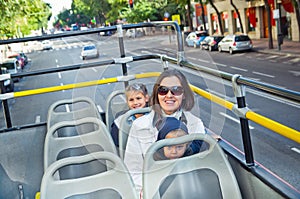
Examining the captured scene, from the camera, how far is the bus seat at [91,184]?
2.71 m

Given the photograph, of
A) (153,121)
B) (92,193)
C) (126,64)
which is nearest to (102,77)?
(126,64)

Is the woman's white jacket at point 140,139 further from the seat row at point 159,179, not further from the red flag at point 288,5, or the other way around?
the red flag at point 288,5

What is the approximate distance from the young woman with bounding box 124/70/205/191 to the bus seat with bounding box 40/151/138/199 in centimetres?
74

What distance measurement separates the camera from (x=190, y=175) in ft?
9.32

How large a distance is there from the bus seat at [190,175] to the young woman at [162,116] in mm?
649

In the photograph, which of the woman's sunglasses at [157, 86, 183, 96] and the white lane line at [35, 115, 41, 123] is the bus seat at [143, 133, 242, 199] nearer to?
the woman's sunglasses at [157, 86, 183, 96]

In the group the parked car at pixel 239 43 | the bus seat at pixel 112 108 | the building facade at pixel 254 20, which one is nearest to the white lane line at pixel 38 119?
the bus seat at pixel 112 108

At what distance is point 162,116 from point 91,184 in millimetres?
1005

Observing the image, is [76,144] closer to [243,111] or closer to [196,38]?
[243,111]

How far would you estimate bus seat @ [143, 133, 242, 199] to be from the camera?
2762mm

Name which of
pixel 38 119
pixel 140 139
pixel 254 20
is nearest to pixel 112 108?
pixel 140 139

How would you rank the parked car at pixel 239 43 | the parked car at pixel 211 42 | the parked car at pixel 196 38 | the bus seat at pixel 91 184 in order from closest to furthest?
the bus seat at pixel 91 184 < the parked car at pixel 239 43 < the parked car at pixel 211 42 < the parked car at pixel 196 38

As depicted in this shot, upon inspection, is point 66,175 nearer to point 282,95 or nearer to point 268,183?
point 268,183

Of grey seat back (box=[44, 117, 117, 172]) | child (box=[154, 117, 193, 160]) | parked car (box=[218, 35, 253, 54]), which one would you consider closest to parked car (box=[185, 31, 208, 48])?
parked car (box=[218, 35, 253, 54])
